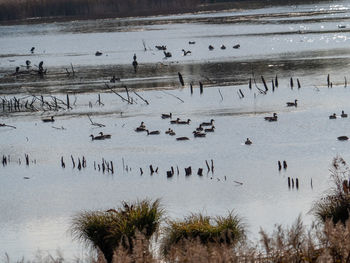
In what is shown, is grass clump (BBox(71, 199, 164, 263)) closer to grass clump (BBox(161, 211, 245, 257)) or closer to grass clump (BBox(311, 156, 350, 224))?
grass clump (BBox(161, 211, 245, 257))

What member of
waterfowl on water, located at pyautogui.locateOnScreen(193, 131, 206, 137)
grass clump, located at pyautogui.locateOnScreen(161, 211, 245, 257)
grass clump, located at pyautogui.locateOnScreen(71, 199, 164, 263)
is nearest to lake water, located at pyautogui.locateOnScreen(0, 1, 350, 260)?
waterfowl on water, located at pyautogui.locateOnScreen(193, 131, 206, 137)

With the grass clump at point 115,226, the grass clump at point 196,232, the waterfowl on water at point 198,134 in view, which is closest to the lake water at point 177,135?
the waterfowl on water at point 198,134

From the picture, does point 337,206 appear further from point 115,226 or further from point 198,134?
point 198,134

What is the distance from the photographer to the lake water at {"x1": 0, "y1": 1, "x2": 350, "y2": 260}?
738 inches

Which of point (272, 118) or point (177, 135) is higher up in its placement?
point (272, 118)

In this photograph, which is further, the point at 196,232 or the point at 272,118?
the point at 272,118

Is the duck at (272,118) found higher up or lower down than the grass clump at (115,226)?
lower down

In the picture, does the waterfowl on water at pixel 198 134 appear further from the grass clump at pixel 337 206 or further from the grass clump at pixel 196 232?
the grass clump at pixel 196 232

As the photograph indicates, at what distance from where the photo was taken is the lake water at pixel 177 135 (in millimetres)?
18734

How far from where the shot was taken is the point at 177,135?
27.7 m

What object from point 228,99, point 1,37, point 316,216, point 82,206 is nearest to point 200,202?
point 82,206

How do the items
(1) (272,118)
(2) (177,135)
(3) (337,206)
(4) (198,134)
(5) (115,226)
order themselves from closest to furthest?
(5) (115,226) < (3) (337,206) < (4) (198,134) < (2) (177,135) < (1) (272,118)

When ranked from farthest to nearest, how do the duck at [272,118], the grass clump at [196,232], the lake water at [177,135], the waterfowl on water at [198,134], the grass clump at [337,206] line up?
the duck at [272,118]
the waterfowl on water at [198,134]
the lake water at [177,135]
the grass clump at [337,206]
the grass clump at [196,232]

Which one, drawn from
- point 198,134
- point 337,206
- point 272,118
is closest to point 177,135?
point 198,134
